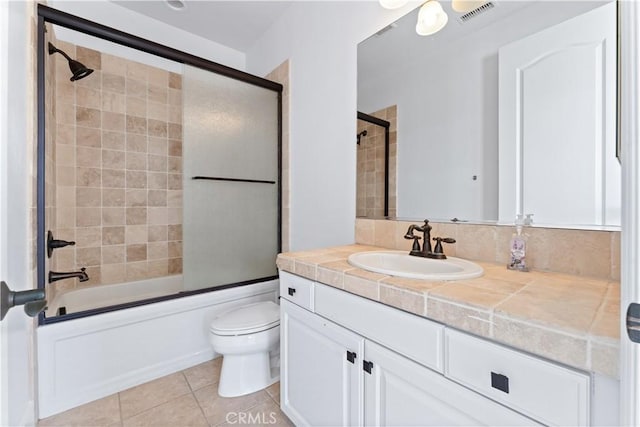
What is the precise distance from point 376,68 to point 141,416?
221 cm

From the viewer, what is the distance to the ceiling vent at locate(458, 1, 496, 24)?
1174mm

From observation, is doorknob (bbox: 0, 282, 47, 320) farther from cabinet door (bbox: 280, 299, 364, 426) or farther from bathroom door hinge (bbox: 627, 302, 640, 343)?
bathroom door hinge (bbox: 627, 302, 640, 343)

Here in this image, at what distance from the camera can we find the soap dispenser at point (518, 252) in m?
1.02

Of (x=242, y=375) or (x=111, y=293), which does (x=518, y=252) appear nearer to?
(x=242, y=375)

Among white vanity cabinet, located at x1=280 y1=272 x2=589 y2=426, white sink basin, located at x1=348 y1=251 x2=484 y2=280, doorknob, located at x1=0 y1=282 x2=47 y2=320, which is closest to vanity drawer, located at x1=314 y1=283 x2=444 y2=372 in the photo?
white vanity cabinet, located at x1=280 y1=272 x2=589 y2=426

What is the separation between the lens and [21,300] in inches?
19.8

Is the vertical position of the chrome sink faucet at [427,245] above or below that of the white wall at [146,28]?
below

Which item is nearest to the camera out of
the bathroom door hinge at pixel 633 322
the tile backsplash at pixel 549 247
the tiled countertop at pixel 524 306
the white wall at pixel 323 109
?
the bathroom door hinge at pixel 633 322

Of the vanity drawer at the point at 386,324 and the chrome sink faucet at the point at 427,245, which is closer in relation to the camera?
the vanity drawer at the point at 386,324

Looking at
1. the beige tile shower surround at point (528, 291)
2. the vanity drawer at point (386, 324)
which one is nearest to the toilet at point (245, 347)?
the beige tile shower surround at point (528, 291)

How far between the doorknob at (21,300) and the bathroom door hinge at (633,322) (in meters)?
0.93

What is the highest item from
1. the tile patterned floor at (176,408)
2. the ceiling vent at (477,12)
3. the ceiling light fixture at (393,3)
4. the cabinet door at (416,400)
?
the ceiling light fixture at (393,3)

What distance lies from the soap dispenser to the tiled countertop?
0.12 feet

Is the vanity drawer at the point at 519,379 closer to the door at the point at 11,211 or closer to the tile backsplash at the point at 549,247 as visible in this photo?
the tile backsplash at the point at 549,247
